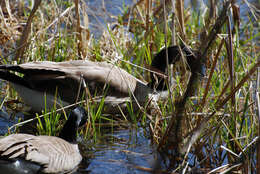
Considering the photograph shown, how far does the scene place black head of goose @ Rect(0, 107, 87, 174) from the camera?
369 cm

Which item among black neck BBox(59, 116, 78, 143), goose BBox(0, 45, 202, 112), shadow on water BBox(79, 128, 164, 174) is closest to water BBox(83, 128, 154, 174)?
shadow on water BBox(79, 128, 164, 174)

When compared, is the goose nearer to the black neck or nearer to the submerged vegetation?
the submerged vegetation

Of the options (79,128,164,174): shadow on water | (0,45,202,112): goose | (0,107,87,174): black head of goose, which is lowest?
(79,128,164,174): shadow on water

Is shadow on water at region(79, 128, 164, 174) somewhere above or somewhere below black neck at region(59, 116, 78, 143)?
below

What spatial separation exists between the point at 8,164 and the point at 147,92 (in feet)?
8.34

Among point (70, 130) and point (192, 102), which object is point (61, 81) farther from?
point (192, 102)

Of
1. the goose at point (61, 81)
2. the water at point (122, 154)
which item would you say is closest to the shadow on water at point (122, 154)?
the water at point (122, 154)

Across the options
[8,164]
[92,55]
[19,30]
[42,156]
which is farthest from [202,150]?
[19,30]

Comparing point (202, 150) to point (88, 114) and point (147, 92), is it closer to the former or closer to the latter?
point (88, 114)

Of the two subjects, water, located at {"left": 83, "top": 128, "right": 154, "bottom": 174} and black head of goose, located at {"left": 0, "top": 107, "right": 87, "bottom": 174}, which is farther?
water, located at {"left": 83, "top": 128, "right": 154, "bottom": 174}

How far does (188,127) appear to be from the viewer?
4.17 m

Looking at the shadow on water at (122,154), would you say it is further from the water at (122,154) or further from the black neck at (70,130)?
the black neck at (70,130)

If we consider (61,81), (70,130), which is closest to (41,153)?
(70,130)

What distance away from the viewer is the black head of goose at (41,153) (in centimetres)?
369
